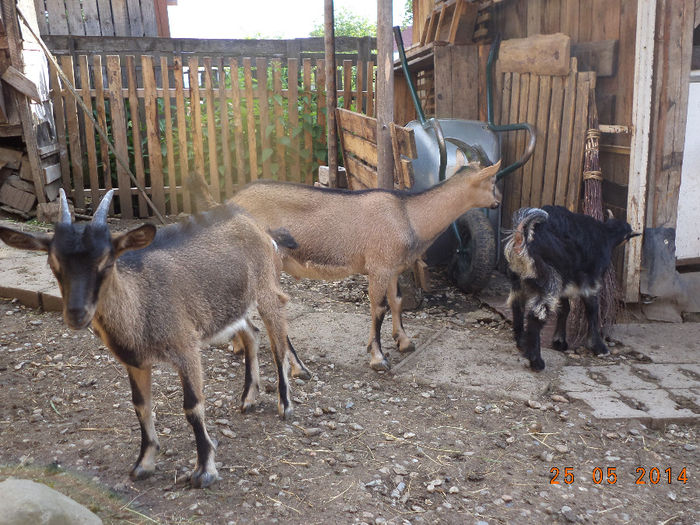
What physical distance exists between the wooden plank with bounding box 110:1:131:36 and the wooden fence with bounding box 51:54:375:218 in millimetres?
3364

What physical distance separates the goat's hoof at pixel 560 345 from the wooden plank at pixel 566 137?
4.87 feet

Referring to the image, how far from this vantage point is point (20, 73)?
722 centimetres

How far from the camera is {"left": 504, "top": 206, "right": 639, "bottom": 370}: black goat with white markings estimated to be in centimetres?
453

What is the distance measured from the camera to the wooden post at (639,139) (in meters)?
4.90

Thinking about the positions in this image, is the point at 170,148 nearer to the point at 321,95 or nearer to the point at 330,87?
the point at 321,95

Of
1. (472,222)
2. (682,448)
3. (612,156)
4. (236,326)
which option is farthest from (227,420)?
(612,156)

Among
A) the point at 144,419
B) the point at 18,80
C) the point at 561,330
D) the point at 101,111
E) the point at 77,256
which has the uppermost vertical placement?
the point at 18,80

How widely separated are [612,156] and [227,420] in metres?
3.99

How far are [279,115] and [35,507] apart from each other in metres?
7.29

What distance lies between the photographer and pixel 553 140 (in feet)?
19.4

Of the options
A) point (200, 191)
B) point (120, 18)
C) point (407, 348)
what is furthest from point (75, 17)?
point (407, 348)

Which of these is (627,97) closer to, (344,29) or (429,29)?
(429,29)

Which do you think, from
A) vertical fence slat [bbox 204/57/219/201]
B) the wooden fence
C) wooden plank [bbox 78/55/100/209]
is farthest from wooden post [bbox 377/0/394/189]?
wooden plank [bbox 78/55/100/209]

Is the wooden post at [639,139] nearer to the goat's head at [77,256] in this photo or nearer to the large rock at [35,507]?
the goat's head at [77,256]
